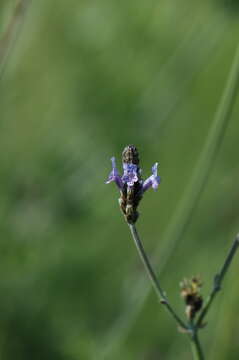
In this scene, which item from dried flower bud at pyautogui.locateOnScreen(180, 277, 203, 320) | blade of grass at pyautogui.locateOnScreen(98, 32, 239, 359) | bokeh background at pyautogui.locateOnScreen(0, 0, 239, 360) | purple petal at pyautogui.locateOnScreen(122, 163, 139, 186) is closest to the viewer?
purple petal at pyautogui.locateOnScreen(122, 163, 139, 186)

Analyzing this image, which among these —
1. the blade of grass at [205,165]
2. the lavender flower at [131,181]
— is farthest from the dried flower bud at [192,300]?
the blade of grass at [205,165]

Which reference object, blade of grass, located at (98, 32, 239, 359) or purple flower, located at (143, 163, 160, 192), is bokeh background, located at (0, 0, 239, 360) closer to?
blade of grass, located at (98, 32, 239, 359)

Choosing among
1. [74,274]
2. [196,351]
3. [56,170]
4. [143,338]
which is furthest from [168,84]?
[196,351]

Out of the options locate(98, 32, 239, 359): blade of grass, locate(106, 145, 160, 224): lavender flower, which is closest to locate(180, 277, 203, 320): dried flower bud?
locate(106, 145, 160, 224): lavender flower

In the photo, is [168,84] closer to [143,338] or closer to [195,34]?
[195,34]

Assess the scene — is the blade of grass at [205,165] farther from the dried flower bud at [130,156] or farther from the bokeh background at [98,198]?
the dried flower bud at [130,156]
